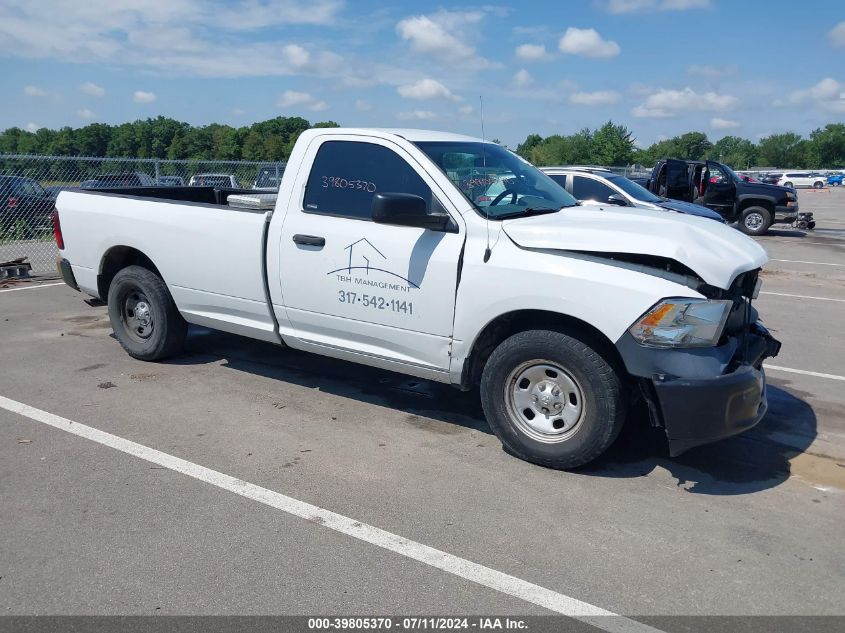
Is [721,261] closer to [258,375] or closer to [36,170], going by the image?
[258,375]

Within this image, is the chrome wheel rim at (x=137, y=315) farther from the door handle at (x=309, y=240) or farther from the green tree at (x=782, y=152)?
the green tree at (x=782, y=152)

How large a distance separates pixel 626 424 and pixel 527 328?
4.13ft

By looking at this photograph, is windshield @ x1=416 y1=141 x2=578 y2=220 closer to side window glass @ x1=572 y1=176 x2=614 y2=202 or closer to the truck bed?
the truck bed

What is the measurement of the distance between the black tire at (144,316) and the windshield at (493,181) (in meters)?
2.83

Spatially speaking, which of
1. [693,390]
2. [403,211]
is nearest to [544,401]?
[693,390]

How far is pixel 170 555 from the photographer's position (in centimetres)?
350

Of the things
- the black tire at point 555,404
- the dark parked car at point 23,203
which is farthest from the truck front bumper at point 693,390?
the dark parked car at point 23,203

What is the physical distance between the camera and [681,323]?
4062mm

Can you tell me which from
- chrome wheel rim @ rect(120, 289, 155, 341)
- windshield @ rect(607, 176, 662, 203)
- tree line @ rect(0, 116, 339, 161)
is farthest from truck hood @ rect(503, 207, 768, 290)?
tree line @ rect(0, 116, 339, 161)

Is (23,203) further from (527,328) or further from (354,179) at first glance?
(527,328)

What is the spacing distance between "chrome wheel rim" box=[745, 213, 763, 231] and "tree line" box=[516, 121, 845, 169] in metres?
15.3

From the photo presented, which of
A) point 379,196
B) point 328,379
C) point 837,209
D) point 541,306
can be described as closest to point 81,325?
point 328,379

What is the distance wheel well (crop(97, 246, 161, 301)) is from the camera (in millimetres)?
6684

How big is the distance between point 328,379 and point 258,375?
2.07 ft
